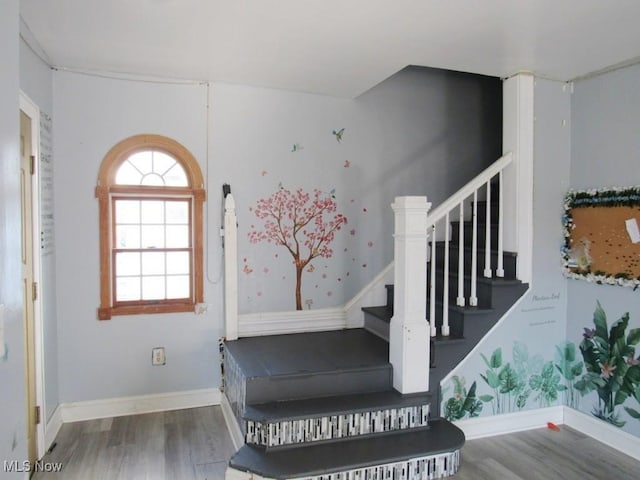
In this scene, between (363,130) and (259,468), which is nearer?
(259,468)

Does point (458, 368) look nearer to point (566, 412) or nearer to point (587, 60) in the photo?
point (566, 412)

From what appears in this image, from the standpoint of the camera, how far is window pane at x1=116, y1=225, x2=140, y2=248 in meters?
3.62

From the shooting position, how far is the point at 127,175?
11.8 ft

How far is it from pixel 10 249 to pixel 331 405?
76.9 inches

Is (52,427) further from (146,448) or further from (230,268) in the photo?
(230,268)

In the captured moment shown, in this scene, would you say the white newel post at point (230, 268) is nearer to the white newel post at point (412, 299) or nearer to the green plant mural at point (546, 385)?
the white newel post at point (412, 299)

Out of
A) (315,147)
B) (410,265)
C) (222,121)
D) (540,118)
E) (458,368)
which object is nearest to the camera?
(410,265)

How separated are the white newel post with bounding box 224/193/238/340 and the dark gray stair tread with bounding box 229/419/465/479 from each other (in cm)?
123

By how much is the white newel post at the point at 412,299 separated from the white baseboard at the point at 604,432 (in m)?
1.34

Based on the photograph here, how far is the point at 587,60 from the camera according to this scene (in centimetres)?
313

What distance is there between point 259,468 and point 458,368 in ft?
5.05

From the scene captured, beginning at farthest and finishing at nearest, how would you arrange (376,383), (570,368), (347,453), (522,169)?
(570,368) < (522,169) < (376,383) < (347,453)

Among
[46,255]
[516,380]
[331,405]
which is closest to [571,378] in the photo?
[516,380]

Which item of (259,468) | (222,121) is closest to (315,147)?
A: (222,121)
